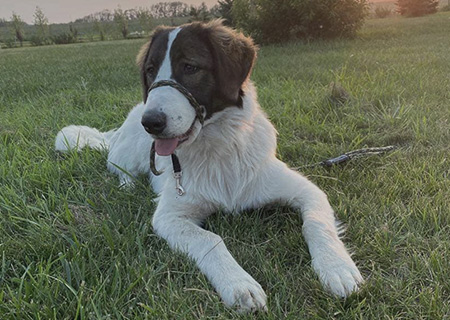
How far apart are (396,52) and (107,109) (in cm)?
596

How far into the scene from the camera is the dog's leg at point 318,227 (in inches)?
66.1

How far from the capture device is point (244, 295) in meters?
1.60

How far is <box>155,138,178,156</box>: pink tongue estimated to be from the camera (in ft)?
7.20

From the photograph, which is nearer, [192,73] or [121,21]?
[192,73]

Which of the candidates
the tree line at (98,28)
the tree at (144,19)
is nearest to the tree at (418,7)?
the tree line at (98,28)

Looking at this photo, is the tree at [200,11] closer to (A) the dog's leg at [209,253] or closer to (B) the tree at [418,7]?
(B) the tree at [418,7]

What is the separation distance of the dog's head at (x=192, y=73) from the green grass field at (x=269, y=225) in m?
0.59

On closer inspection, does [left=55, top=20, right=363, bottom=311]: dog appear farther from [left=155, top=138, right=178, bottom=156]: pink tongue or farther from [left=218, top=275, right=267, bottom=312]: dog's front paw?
[left=218, top=275, right=267, bottom=312]: dog's front paw

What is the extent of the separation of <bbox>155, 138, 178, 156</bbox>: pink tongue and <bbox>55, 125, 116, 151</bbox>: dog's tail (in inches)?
60.6

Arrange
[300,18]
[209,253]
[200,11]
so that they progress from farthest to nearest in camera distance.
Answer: [200,11] < [300,18] < [209,253]

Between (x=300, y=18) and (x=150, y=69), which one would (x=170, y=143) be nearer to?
(x=150, y=69)

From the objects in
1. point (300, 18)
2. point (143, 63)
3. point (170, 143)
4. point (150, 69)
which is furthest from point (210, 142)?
point (300, 18)

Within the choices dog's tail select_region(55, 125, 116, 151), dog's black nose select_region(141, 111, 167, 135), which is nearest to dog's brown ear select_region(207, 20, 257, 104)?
dog's black nose select_region(141, 111, 167, 135)

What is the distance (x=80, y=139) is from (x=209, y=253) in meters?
2.29
